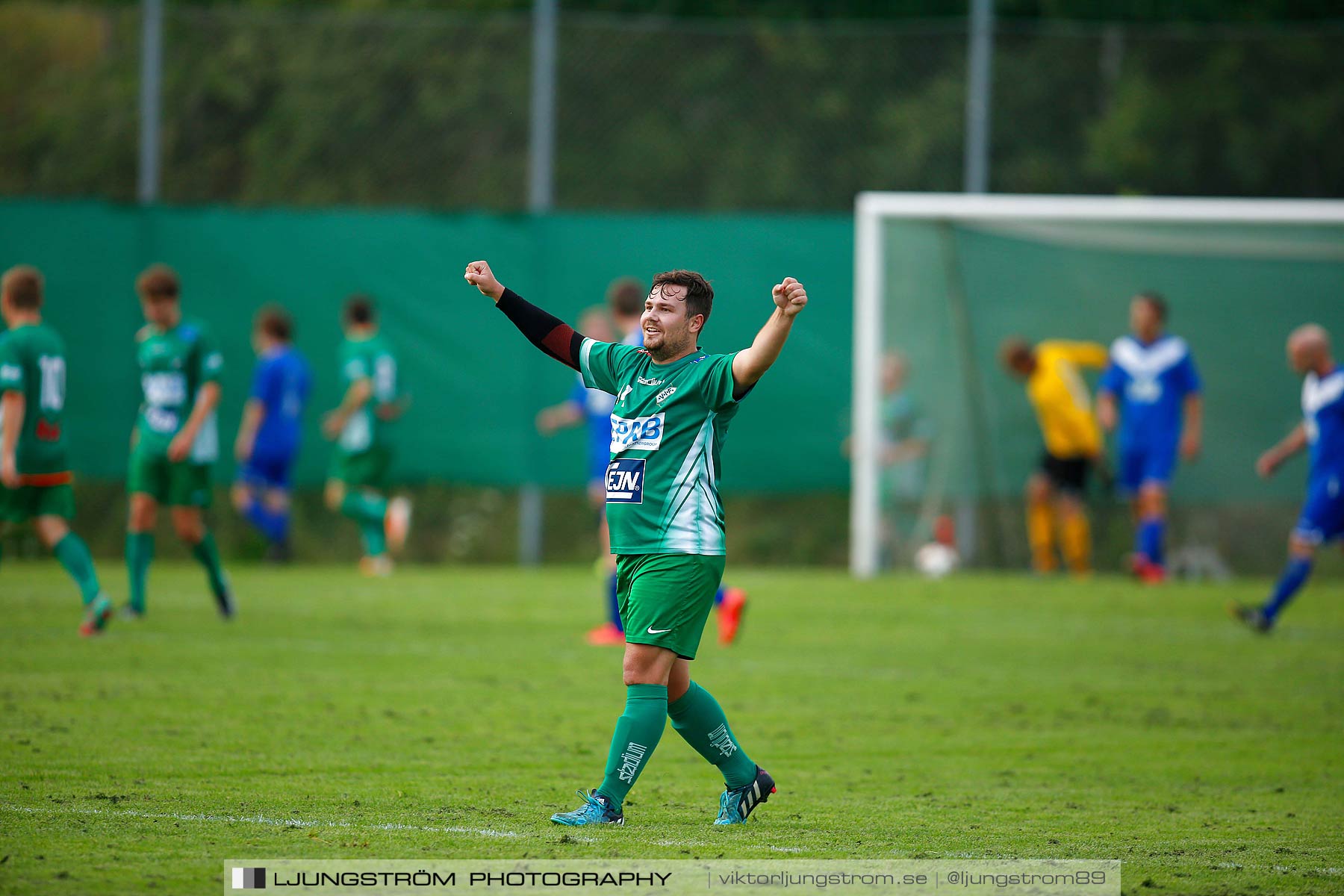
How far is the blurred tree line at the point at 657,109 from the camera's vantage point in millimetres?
16250

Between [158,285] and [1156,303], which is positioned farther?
[1156,303]

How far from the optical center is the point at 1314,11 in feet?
64.5

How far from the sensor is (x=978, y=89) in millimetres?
15750

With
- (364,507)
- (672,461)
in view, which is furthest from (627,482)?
(364,507)

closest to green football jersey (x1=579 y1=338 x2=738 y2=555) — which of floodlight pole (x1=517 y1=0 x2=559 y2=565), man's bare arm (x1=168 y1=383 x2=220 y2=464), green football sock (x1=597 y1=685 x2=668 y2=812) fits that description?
green football sock (x1=597 y1=685 x2=668 y2=812)

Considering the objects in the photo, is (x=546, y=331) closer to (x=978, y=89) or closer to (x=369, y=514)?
(x=369, y=514)

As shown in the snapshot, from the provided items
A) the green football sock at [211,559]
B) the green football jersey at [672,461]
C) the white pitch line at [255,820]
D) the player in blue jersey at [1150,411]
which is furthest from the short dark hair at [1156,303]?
the white pitch line at [255,820]

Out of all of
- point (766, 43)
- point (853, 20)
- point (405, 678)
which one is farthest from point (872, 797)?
point (853, 20)

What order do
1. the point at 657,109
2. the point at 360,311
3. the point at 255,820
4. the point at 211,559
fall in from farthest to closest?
the point at 657,109, the point at 360,311, the point at 211,559, the point at 255,820

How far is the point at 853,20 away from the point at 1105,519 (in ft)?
21.2

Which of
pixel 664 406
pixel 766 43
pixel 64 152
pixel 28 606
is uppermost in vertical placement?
pixel 766 43

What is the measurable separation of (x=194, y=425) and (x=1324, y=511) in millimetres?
7467

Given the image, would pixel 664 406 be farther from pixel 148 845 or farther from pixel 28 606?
pixel 28 606

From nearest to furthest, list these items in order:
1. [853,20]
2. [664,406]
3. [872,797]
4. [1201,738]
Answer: [664,406] < [872,797] < [1201,738] < [853,20]
